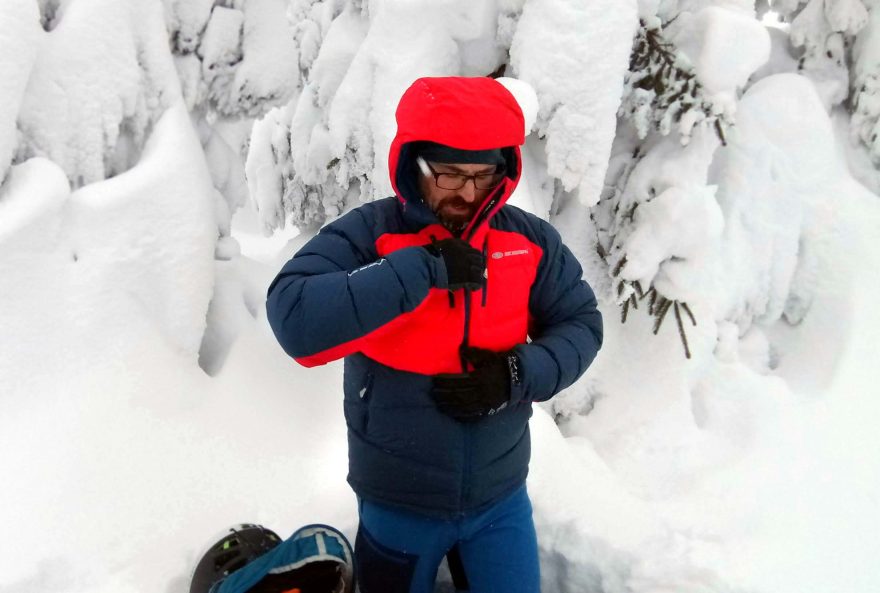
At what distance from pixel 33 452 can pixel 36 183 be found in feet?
3.29

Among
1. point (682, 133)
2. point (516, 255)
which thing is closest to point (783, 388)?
point (682, 133)

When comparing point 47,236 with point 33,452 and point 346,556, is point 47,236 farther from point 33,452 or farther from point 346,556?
point 346,556

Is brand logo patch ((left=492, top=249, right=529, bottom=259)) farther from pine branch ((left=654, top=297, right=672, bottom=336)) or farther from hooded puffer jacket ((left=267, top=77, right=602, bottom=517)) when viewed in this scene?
pine branch ((left=654, top=297, right=672, bottom=336))

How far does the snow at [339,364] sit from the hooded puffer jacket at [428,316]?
827 millimetres

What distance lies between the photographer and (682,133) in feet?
10.6

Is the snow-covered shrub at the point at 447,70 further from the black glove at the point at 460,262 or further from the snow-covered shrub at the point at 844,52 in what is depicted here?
the snow-covered shrub at the point at 844,52

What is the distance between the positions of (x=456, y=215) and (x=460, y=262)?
0.22m

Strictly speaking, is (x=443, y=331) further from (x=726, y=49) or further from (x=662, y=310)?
(x=726, y=49)

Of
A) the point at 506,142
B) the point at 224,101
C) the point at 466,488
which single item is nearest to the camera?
the point at 506,142

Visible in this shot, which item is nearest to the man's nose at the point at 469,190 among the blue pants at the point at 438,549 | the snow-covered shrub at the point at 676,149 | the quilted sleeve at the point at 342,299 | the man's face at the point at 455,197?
the man's face at the point at 455,197

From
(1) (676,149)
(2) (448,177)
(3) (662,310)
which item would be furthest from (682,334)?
(2) (448,177)

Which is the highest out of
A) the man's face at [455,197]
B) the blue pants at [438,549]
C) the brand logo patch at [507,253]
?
the man's face at [455,197]

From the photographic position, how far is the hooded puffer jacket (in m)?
1.41

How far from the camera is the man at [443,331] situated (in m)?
1.43
